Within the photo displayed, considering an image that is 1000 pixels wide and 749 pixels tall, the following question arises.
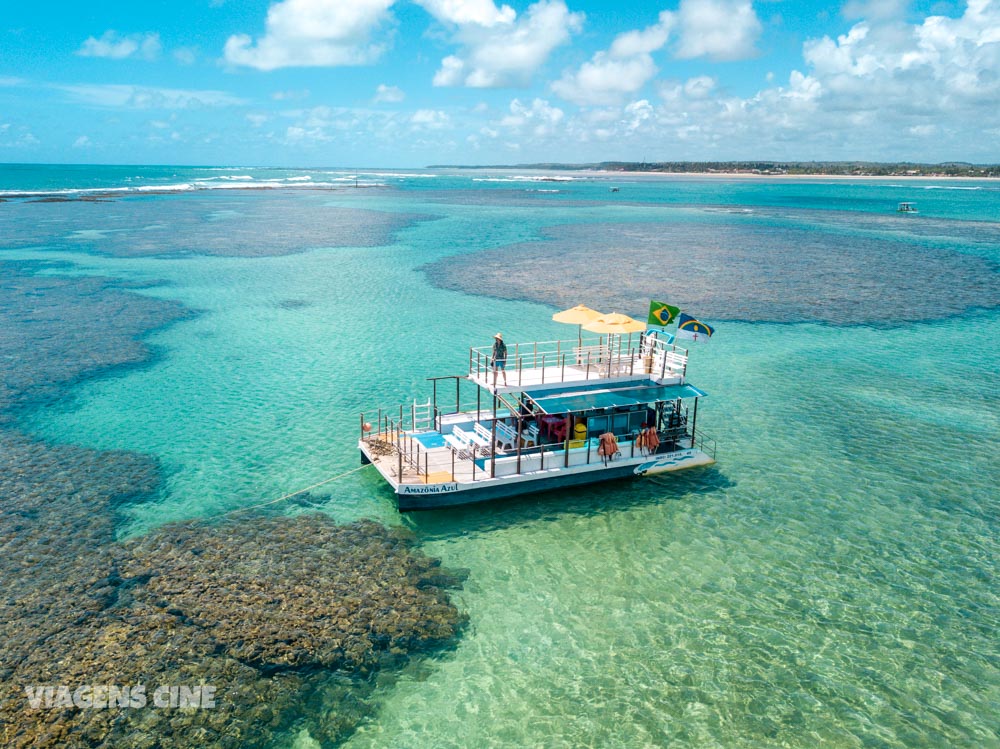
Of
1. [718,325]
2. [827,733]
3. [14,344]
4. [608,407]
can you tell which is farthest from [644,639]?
[14,344]

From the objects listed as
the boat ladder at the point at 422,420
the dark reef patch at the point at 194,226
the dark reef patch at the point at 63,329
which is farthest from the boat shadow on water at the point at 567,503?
the dark reef patch at the point at 194,226

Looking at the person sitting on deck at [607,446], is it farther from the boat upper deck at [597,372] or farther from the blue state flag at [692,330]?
the blue state flag at [692,330]

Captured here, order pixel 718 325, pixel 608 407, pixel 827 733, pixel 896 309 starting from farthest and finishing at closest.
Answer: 1. pixel 896 309
2. pixel 718 325
3. pixel 608 407
4. pixel 827 733

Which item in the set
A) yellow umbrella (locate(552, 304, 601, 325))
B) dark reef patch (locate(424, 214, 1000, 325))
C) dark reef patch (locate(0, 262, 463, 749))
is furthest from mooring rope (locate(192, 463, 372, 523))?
dark reef patch (locate(424, 214, 1000, 325))

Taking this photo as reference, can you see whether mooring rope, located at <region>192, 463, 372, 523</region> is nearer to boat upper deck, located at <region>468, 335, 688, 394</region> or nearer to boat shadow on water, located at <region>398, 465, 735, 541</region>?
boat shadow on water, located at <region>398, 465, 735, 541</region>

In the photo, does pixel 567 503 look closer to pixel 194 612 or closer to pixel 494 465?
pixel 494 465

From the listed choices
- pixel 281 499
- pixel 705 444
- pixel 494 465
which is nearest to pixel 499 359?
pixel 494 465

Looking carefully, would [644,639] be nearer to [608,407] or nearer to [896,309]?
[608,407]
